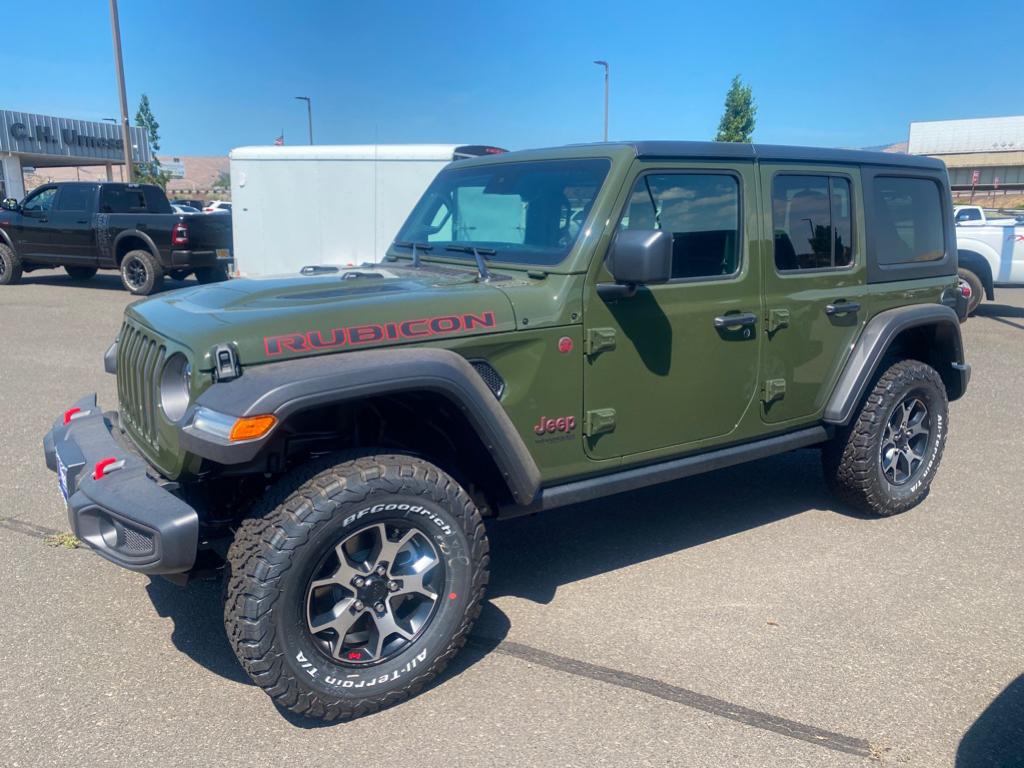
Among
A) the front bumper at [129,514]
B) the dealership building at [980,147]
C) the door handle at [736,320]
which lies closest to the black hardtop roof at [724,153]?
the door handle at [736,320]

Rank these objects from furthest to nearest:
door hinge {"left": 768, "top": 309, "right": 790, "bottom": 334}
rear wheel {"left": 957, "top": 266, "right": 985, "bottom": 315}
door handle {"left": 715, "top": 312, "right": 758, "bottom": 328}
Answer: rear wheel {"left": 957, "top": 266, "right": 985, "bottom": 315}, door hinge {"left": 768, "top": 309, "right": 790, "bottom": 334}, door handle {"left": 715, "top": 312, "right": 758, "bottom": 328}

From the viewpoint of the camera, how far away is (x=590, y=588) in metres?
3.92

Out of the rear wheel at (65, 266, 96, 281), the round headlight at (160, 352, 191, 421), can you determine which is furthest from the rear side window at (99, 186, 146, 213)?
the round headlight at (160, 352, 191, 421)

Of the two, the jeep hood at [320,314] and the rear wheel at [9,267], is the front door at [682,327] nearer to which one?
the jeep hood at [320,314]

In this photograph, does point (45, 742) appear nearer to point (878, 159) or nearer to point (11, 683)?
point (11, 683)

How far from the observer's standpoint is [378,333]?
2992 mm

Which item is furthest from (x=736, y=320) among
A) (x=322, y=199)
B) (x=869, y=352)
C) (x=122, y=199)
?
(x=122, y=199)

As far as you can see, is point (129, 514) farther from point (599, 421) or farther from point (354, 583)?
point (599, 421)

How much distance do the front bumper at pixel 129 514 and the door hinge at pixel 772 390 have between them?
8.73 feet

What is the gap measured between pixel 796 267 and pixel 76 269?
16067 mm

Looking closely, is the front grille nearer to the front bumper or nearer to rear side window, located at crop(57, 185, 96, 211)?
the front bumper

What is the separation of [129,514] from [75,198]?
542 inches

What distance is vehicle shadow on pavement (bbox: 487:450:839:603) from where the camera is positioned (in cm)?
411

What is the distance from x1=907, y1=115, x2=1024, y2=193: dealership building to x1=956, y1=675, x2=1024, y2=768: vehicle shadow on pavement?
190 feet
